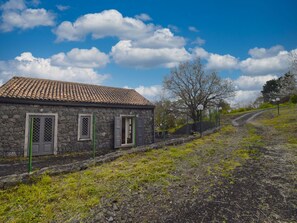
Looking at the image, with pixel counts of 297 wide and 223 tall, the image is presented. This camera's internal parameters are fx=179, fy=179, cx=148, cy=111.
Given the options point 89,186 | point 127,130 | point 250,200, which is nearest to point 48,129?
point 127,130

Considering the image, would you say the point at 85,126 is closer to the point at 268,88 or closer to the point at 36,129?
the point at 36,129

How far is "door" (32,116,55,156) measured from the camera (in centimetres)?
934

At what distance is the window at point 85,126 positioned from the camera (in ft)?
34.7

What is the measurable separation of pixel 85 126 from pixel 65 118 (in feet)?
4.12

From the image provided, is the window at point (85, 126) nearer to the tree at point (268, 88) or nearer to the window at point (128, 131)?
the window at point (128, 131)

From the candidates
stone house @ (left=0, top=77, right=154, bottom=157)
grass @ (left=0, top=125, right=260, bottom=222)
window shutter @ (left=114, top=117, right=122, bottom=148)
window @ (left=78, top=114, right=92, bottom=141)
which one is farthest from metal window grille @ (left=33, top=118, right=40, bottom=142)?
grass @ (left=0, top=125, right=260, bottom=222)

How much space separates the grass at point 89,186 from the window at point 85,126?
4.66 metres

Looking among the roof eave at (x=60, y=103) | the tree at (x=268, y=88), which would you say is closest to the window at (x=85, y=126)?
the roof eave at (x=60, y=103)

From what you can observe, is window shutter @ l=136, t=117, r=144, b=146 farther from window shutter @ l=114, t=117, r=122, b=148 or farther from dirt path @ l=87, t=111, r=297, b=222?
dirt path @ l=87, t=111, r=297, b=222

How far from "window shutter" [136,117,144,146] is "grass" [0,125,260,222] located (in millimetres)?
5784

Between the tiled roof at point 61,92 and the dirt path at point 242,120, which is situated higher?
the tiled roof at point 61,92

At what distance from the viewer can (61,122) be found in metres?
10.0

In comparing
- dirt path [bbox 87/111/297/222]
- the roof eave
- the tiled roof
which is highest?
the tiled roof

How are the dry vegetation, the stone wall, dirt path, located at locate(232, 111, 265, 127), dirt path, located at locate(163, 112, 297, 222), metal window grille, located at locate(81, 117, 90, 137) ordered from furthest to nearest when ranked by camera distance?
1. dirt path, located at locate(232, 111, 265, 127)
2. metal window grille, located at locate(81, 117, 90, 137)
3. the stone wall
4. the dry vegetation
5. dirt path, located at locate(163, 112, 297, 222)
